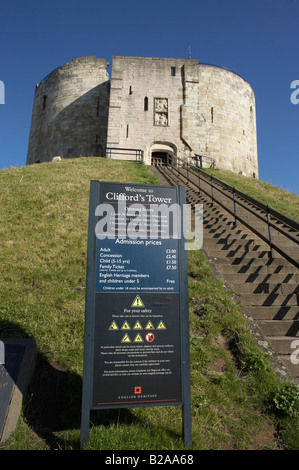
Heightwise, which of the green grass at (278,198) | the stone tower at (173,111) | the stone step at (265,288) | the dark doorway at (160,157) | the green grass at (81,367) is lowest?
the green grass at (81,367)

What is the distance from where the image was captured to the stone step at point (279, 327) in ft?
14.2

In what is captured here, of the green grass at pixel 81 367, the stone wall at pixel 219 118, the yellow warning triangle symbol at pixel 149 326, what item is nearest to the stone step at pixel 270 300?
the green grass at pixel 81 367

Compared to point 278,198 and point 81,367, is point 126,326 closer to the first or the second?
point 81,367

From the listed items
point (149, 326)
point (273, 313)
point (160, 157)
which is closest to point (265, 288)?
point (273, 313)

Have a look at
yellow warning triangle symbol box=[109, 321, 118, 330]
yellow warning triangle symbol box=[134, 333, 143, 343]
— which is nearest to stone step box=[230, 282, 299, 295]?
yellow warning triangle symbol box=[134, 333, 143, 343]

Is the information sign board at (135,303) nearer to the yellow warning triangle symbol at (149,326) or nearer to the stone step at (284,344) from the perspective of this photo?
the yellow warning triangle symbol at (149,326)

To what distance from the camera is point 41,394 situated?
3240 mm

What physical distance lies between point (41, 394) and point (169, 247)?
1.97 metres

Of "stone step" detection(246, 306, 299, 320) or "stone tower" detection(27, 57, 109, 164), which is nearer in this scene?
"stone step" detection(246, 306, 299, 320)

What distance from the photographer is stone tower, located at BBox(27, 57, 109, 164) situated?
26062 millimetres

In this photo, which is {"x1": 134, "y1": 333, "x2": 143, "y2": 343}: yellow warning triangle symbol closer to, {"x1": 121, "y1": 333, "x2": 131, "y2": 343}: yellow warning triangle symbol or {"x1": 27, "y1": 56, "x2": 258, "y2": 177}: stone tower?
{"x1": 121, "y1": 333, "x2": 131, "y2": 343}: yellow warning triangle symbol

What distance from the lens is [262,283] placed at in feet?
17.3

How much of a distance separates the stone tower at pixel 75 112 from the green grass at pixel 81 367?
823 inches
